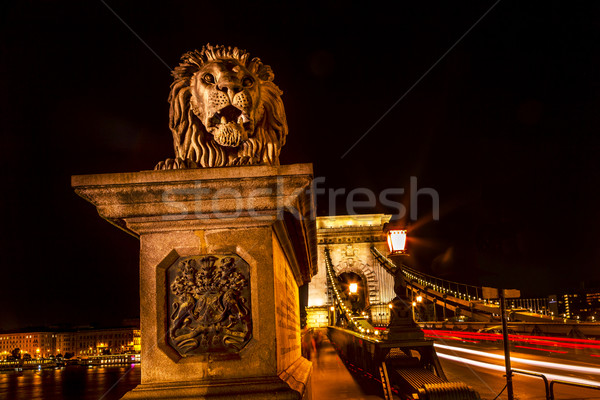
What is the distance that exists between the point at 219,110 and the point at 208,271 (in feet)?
3.26

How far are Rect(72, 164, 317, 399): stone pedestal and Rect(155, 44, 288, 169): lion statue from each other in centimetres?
37

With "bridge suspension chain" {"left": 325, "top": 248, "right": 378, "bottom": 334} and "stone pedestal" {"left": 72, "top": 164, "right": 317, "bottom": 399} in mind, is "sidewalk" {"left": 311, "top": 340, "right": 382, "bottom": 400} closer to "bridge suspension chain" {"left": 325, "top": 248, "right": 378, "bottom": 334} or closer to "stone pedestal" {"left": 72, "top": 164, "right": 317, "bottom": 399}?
"bridge suspension chain" {"left": 325, "top": 248, "right": 378, "bottom": 334}

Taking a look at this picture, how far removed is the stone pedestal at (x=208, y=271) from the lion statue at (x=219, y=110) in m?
0.37

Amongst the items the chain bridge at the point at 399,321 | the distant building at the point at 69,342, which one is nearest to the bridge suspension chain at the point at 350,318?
the chain bridge at the point at 399,321

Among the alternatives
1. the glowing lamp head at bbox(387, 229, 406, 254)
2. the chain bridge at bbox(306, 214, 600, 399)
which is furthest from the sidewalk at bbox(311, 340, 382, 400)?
the glowing lamp head at bbox(387, 229, 406, 254)

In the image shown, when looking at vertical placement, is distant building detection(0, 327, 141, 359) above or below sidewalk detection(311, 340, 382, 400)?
below

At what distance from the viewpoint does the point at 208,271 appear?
2508 mm

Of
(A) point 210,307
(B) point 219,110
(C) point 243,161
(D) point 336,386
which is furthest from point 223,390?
(D) point 336,386

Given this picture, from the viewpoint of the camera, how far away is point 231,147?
305cm

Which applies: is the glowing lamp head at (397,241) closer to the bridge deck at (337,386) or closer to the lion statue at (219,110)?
the bridge deck at (337,386)

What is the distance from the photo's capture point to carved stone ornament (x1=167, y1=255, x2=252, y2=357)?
2.42m

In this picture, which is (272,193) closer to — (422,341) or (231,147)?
(231,147)

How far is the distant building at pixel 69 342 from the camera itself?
389 feet

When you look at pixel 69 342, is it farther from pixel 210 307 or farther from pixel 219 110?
pixel 210 307
